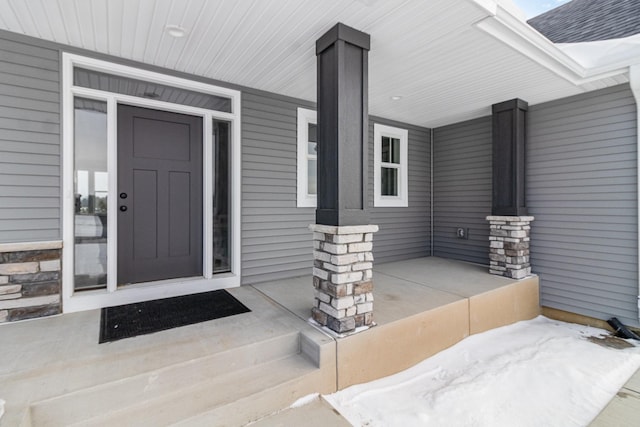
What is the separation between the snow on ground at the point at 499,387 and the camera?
2.17m

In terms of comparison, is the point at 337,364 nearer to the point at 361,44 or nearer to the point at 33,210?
the point at 361,44

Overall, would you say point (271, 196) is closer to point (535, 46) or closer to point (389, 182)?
point (389, 182)

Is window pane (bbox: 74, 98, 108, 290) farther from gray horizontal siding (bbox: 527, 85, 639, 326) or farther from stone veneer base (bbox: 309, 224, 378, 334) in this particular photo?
gray horizontal siding (bbox: 527, 85, 639, 326)

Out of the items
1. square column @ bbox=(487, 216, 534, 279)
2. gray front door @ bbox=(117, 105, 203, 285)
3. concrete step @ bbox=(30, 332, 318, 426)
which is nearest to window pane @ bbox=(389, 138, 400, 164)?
square column @ bbox=(487, 216, 534, 279)

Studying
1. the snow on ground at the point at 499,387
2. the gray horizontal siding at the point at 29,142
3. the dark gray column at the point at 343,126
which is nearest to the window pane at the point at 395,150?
the dark gray column at the point at 343,126

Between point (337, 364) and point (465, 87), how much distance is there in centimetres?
349

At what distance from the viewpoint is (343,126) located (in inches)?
96.7

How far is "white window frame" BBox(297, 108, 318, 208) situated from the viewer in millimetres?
4227

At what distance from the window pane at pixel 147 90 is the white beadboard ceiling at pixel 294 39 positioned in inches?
9.5

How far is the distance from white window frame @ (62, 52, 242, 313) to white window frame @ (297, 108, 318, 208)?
0.86 meters

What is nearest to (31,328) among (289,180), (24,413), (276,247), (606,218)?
(24,413)

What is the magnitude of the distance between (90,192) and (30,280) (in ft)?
3.03

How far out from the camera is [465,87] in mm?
Result: 3801

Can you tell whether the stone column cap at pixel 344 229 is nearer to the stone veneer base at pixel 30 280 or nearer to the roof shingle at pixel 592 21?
the stone veneer base at pixel 30 280
